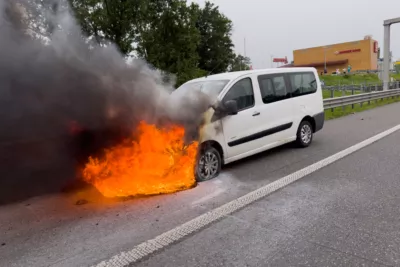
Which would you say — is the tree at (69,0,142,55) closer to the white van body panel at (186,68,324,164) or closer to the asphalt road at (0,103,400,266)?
the white van body panel at (186,68,324,164)

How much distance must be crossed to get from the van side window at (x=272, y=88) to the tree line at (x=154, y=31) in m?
2.15

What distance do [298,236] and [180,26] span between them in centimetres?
2421

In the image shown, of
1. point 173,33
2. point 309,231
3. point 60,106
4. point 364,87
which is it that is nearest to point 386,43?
point 364,87

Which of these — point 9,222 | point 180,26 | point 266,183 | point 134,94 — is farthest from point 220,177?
point 180,26

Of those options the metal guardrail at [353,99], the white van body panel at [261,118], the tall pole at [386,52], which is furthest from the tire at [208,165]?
the tall pole at [386,52]

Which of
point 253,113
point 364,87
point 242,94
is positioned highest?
point 242,94

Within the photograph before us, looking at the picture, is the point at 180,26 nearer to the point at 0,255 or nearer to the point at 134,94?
the point at 134,94

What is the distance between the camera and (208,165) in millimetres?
5496

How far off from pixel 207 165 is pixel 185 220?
1.67 m

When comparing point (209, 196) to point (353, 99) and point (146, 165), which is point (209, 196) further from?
point (353, 99)

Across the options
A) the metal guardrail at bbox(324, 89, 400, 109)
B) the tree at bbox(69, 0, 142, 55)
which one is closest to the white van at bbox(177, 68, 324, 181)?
the metal guardrail at bbox(324, 89, 400, 109)

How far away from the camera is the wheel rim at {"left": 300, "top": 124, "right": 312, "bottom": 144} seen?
7.61 m

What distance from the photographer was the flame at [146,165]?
15.9ft

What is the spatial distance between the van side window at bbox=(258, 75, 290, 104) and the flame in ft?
6.83
